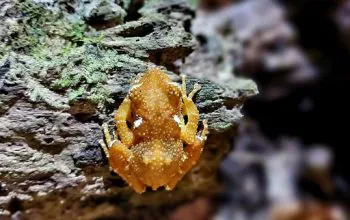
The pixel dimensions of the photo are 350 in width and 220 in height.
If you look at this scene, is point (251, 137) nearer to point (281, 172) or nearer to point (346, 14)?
point (281, 172)

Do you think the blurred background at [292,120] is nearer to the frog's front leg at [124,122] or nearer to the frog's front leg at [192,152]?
the frog's front leg at [192,152]

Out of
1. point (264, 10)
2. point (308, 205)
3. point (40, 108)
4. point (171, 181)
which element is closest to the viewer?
point (40, 108)

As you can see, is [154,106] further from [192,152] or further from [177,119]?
[192,152]

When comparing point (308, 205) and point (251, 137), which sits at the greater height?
point (251, 137)

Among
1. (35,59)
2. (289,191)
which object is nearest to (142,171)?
(35,59)

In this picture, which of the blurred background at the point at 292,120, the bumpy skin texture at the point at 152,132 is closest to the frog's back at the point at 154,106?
the bumpy skin texture at the point at 152,132

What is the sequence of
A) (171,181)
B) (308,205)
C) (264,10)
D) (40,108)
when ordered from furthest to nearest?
(308,205)
(264,10)
(171,181)
(40,108)
